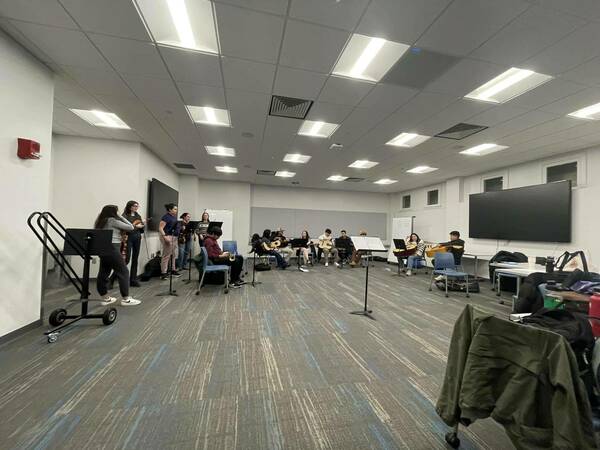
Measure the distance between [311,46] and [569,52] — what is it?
8.10 ft

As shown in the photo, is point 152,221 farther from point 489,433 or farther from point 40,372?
point 489,433

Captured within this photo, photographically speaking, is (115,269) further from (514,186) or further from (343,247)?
(514,186)

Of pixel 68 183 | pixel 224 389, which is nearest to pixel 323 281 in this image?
pixel 224 389

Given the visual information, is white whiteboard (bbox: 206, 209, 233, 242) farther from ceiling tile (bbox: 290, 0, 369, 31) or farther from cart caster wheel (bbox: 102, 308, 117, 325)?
ceiling tile (bbox: 290, 0, 369, 31)

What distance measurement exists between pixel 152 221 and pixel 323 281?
167 inches

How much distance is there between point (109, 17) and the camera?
2.17 meters

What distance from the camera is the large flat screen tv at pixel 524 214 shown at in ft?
17.3

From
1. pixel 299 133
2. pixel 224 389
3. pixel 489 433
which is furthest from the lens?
pixel 299 133

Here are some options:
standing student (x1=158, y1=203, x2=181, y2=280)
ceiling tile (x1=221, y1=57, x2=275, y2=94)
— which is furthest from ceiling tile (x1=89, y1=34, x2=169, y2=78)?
standing student (x1=158, y1=203, x2=181, y2=280)

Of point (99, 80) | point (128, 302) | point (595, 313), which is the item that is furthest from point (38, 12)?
point (595, 313)

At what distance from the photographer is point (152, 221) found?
5.90 metres

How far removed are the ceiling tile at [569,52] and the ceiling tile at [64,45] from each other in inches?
175

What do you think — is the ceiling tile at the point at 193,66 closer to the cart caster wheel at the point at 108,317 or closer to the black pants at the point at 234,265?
the cart caster wheel at the point at 108,317

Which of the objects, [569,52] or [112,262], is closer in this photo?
[569,52]
